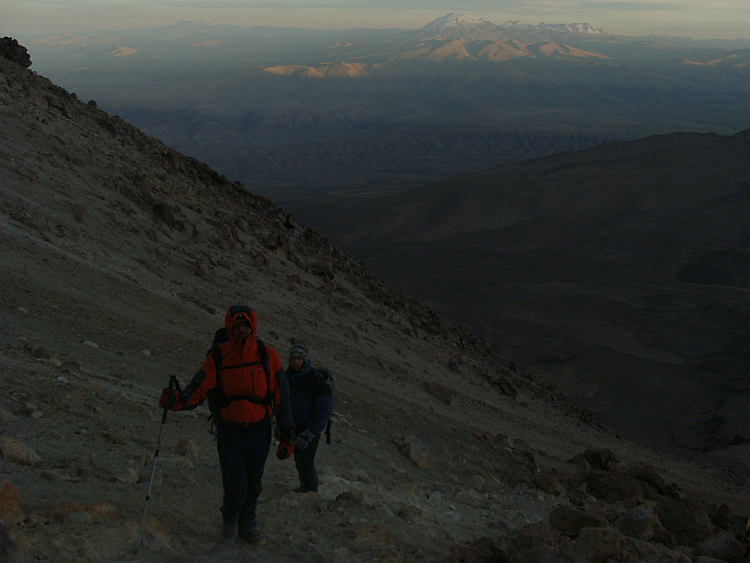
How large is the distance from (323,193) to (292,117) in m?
71.9

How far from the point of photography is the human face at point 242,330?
3320 millimetres

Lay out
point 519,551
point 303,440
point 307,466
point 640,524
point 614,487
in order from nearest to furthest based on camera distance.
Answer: point 519,551, point 303,440, point 307,466, point 640,524, point 614,487

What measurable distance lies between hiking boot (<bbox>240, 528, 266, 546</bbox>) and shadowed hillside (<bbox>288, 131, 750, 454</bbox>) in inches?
563

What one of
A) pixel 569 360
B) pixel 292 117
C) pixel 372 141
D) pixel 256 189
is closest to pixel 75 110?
pixel 569 360

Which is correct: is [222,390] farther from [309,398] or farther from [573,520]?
[573,520]

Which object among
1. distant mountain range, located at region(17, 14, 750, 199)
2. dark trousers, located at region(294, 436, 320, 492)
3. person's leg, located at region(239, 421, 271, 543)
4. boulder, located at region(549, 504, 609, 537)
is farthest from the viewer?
distant mountain range, located at region(17, 14, 750, 199)

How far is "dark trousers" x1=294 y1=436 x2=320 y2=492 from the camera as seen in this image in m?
4.27

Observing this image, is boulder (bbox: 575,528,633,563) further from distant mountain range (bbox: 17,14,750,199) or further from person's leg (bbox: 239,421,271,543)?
distant mountain range (bbox: 17,14,750,199)

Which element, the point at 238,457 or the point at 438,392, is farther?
the point at 438,392

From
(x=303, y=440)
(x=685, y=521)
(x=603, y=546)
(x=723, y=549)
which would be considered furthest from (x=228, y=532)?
(x=685, y=521)

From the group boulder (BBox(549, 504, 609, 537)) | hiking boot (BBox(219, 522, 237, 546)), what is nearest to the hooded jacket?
hiking boot (BBox(219, 522, 237, 546))

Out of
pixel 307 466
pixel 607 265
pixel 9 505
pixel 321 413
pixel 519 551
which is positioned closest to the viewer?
pixel 9 505

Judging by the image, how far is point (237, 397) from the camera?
11.0 ft

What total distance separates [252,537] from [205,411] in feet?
8.19
